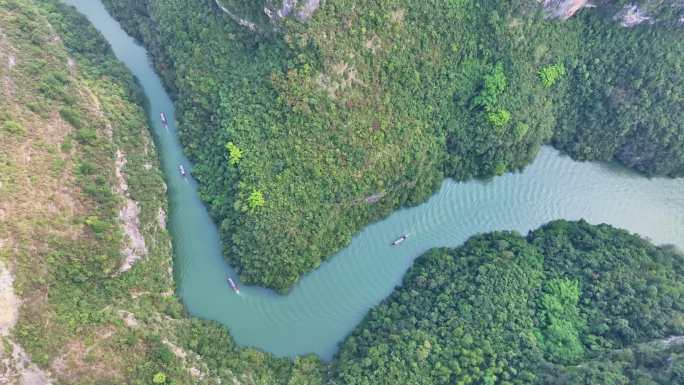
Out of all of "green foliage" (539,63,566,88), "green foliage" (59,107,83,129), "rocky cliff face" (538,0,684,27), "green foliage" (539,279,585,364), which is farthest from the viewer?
"green foliage" (539,63,566,88)

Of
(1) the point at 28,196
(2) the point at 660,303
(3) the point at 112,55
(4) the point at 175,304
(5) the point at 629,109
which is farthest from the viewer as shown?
(3) the point at 112,55

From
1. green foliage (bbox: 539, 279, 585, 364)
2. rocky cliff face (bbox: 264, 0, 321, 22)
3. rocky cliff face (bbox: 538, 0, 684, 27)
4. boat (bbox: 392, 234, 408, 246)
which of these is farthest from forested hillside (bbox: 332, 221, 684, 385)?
rocky cliff face (bbox: 264, 0, 321, 22)

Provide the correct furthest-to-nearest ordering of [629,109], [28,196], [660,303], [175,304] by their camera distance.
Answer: [629,109]
[175,304]
[660,303]
[28,196]

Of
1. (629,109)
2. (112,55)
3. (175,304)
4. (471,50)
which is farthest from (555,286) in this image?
(112,55)

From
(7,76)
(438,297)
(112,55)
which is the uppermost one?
(438,297)

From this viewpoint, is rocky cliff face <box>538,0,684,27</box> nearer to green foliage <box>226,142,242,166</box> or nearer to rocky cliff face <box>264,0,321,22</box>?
rocky cliff face <box>264,0,321,22</box>

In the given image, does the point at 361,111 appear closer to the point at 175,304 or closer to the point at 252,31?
the point at 252,31

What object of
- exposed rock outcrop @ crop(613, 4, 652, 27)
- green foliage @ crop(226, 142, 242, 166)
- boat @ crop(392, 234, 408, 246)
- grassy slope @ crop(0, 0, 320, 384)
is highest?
exposed rock outcrop @ crop(613, 4, 652, 27)
